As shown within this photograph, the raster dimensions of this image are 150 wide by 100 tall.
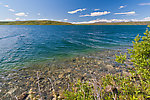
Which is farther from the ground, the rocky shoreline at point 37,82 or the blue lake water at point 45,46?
the blue lake water at point 45,46

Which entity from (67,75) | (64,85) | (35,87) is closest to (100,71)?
(67,75)

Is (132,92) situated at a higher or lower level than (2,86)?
higher

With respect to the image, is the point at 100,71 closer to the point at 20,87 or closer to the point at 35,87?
the point at 35,87

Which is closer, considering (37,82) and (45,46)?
(37,82)

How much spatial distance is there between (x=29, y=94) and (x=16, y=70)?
6.15 metres

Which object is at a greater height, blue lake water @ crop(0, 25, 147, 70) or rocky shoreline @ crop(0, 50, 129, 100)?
blue lake water @ crop(0, 25, 147, 70)

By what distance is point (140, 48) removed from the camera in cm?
584

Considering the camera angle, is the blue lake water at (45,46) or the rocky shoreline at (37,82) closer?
the rocky shoreline at (37,82)

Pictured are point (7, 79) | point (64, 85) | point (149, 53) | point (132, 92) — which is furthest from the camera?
point (7, 79)

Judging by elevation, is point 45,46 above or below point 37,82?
above

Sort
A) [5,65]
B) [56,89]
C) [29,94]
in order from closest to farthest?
1. [29,94]
2. [56,89]
3. [5,65]

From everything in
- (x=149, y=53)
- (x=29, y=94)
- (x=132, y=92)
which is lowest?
(x=29, y=94)

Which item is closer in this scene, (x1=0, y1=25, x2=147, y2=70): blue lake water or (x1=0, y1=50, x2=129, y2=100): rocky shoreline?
(x1=0, y1=50, x2=129, y2=100): rocky shoreline

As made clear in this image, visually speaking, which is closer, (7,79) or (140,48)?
(140,48)
